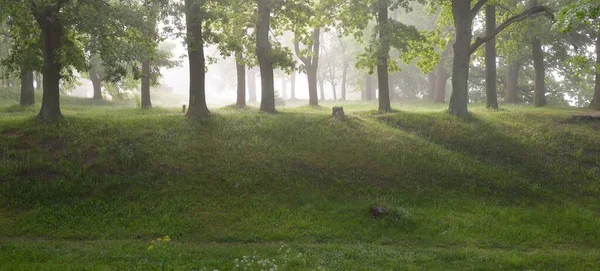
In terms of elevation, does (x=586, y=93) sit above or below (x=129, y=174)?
above

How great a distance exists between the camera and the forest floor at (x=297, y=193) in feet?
32.0

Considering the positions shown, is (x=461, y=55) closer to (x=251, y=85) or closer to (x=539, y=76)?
(x=539, y=76)

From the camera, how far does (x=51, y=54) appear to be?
54.9 ft

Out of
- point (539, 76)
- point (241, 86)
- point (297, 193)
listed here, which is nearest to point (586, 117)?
point (539, 76)

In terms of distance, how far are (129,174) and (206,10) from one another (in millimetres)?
8200

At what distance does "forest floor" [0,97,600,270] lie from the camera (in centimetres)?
974

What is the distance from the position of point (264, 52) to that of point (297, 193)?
9.79 metres

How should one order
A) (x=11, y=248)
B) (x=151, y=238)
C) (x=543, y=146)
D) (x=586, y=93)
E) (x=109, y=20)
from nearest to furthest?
(x=11, y=248) < (x=151, y=238) < (x=109, y=20) < (x=543, y=146) < (x=586, y=93)

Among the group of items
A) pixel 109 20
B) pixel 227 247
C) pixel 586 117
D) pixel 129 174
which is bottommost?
pixel 227 247

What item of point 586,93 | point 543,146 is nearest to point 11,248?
point 543,146

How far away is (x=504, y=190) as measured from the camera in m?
14.6

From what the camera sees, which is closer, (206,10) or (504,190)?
(504,190)

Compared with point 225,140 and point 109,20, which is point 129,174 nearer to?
point 225,140

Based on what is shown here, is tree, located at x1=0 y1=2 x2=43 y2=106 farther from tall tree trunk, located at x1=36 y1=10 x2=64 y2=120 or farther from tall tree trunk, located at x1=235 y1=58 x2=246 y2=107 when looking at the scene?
tall tree trunk, located at x1=235 y1=58 x2=246 y2=107
